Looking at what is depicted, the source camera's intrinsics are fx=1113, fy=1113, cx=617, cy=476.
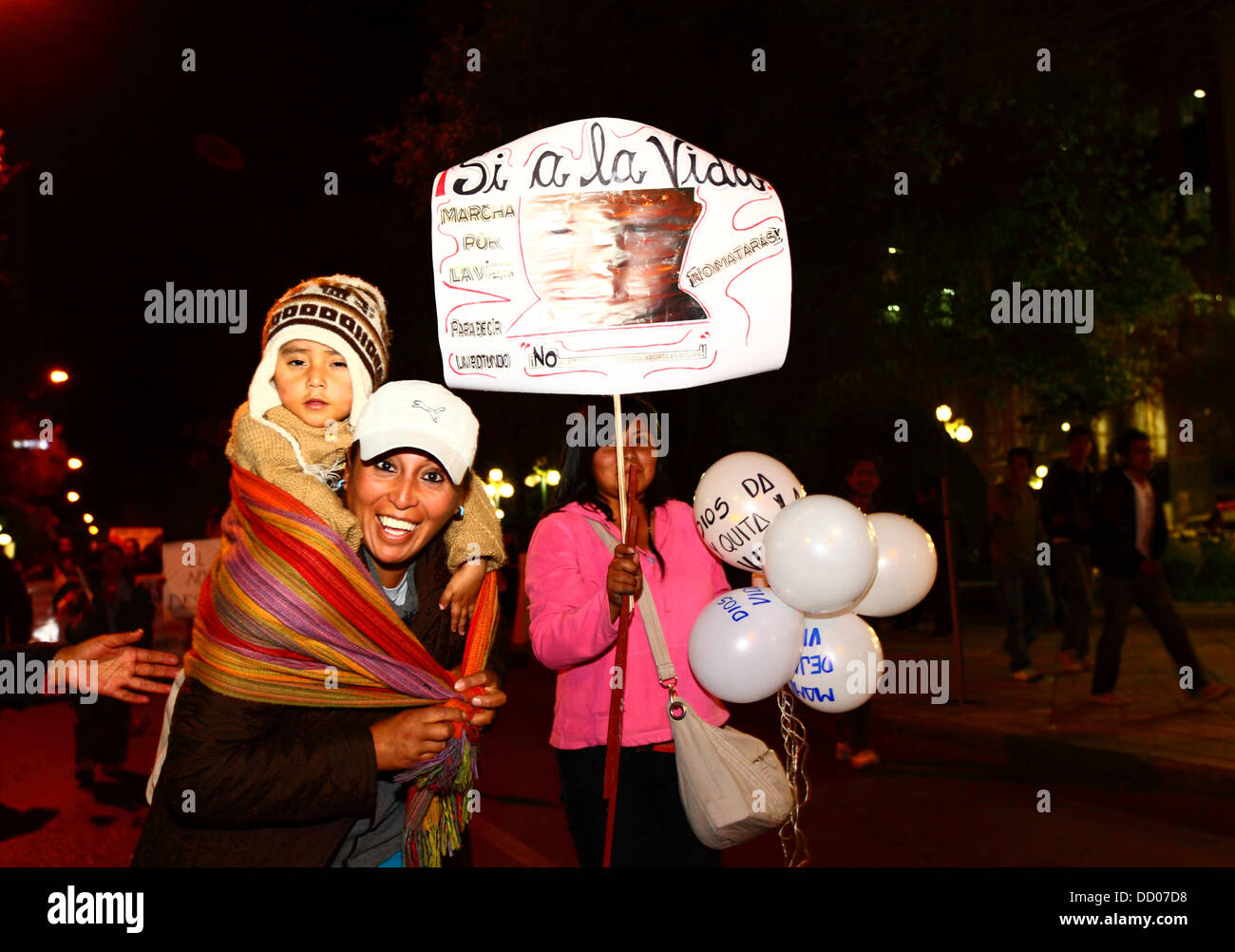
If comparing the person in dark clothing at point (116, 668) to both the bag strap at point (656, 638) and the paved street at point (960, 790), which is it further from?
the paved street at point (960, 790)

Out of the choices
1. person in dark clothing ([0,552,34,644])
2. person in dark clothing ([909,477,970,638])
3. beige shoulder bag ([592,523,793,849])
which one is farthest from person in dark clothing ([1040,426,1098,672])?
person in dark clothing ([0,552,34,644])

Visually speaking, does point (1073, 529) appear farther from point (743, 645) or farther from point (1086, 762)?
point (743, 645)

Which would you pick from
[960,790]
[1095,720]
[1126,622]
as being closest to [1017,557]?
Answer: [1126,622]

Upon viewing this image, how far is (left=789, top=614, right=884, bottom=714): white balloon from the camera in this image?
11.7 feet

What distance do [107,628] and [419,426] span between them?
789cm

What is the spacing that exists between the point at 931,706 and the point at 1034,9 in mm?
7128

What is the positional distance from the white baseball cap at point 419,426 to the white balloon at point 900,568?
173 cm

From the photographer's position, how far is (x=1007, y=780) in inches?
284

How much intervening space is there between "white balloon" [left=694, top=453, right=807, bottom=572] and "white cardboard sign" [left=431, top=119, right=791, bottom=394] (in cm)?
58

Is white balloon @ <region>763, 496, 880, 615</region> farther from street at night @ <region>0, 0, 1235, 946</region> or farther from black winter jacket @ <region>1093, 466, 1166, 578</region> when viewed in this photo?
black winter jacket @ <region>1093, 466, 1166, 578</region>

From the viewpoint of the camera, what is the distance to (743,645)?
331cm

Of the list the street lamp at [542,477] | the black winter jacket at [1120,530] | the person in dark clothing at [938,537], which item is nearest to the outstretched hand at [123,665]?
the black winter jacket at [1120,530]

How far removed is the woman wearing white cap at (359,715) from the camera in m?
2.27

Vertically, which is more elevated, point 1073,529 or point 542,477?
point 542,477
